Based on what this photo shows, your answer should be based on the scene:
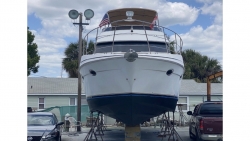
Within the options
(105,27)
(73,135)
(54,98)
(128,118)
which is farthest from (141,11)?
(54,98)

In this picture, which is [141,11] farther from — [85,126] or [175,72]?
[85,126]

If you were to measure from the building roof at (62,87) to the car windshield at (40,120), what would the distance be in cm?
1381

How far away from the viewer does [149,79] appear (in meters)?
9.14

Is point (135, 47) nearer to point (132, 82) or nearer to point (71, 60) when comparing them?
point (132, 82)

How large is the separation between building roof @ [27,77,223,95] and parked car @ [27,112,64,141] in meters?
13.9

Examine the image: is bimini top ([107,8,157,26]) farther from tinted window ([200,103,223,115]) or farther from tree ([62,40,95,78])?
tree ([62,40,95,78])

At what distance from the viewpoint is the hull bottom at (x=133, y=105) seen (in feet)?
30.2

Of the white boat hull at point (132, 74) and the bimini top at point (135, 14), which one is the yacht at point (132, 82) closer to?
the white boat hull at point (132, 74)

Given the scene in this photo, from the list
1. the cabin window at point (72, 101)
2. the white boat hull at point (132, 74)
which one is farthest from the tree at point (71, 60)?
the white boat hull at point (132, 74)

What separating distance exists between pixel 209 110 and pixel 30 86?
18.5 meters

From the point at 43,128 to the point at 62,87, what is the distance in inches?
649

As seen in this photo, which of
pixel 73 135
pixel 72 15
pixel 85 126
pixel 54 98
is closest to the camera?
pixel 73 135

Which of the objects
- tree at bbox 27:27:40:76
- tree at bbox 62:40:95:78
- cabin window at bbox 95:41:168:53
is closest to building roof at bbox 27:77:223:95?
tree at bbox 27:27:40:76

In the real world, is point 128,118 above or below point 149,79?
below
